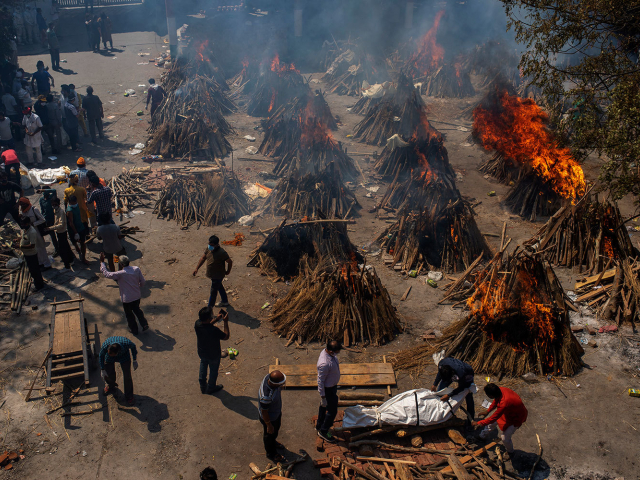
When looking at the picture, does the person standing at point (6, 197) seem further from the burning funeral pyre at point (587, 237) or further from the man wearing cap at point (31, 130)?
the burning funeral pyre at point (587, 237)

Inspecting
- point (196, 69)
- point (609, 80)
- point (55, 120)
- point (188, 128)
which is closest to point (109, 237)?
point (188, 128)

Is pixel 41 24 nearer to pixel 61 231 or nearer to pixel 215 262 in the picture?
pixel 61 231

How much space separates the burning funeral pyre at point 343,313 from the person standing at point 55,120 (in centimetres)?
1062

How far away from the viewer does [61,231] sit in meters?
9.24

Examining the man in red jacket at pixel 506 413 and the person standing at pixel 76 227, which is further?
the person standing at pixel 76 227

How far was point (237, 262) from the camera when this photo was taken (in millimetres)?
10406

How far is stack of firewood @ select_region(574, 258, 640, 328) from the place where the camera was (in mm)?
8461

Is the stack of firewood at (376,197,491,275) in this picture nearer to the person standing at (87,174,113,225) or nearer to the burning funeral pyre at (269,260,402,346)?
the burning funeral pyre at (269,260,402,346)

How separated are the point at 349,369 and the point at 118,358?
3.37 m

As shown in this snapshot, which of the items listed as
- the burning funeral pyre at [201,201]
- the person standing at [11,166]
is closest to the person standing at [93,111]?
the person standing at [11,166]

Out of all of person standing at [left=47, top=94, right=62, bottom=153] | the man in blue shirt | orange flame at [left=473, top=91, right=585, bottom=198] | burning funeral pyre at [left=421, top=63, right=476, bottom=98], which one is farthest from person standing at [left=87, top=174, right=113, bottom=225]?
burning funeral pyre at [left=421, top=63, right=476, bottom=98]

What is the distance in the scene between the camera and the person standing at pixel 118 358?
6.36 metres

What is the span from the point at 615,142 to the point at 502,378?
4.39 metres

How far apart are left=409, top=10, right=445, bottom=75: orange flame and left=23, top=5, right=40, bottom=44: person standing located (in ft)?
65.0
